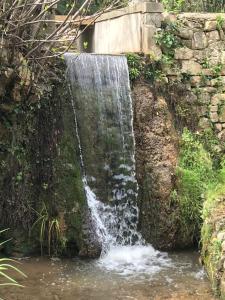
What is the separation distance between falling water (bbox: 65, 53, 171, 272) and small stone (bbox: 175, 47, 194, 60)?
1219mm

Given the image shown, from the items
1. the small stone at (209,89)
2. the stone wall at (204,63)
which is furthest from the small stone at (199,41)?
the small stone at (209,89)

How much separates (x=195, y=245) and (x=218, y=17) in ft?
12.4

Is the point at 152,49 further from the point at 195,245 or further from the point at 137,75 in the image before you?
the point at 195,245

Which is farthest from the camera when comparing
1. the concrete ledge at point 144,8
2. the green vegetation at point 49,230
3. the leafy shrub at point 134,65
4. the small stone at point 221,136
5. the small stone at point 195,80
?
the small stone at point 221,136

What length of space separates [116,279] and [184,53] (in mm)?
4022

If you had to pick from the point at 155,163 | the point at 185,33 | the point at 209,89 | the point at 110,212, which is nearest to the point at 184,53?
the point at 185,33

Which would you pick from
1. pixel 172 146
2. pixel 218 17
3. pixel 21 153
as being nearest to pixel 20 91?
pixel 21 153

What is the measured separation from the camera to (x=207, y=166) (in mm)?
7148

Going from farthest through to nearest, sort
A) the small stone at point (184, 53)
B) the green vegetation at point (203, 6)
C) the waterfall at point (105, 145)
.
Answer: the green vegetation at point (203, 6)
the small stone at point (184, 53)
the waterfall at point (105, 145)

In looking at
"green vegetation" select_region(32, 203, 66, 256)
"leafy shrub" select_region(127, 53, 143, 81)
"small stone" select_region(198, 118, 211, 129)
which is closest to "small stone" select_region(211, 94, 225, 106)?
"small stone" select_region(198, 118, 211, 129)

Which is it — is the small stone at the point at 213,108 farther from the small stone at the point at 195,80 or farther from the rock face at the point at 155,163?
the rock face at the point at 155,163

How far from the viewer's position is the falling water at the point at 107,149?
662 cm

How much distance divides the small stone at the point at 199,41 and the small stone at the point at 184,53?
125 mm

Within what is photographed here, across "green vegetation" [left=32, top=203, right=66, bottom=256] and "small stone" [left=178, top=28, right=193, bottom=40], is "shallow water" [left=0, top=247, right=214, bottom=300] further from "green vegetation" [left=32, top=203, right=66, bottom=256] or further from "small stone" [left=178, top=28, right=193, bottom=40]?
"small stone" [left=178, top=28, right=193, bottom=40]
